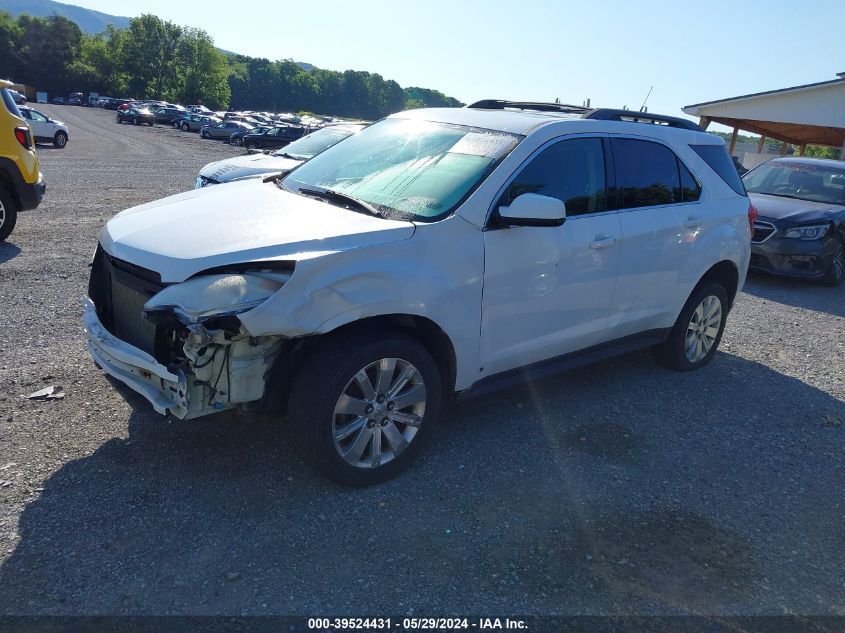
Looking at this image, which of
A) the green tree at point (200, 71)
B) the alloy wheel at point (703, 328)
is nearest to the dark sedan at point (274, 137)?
the alloy wheel at point (703, 328)

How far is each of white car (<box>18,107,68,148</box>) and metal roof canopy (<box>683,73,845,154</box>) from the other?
23.8 metres

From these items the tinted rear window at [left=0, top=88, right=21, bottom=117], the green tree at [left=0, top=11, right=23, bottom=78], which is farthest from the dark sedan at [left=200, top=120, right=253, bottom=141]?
the green tree at [left=0, top=11, right=23, bottom=78]

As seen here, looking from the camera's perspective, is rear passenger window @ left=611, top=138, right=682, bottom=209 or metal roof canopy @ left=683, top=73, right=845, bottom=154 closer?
rear passenger window @ left=611, top=138, right=682, bottom=209

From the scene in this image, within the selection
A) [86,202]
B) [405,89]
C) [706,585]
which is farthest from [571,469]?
[405,89]

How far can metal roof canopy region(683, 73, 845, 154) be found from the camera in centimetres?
2064

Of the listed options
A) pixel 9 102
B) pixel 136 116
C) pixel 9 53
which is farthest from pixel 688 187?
pixel 9 53

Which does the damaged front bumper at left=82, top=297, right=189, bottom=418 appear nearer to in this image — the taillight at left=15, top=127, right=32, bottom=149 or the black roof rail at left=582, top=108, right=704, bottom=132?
the black roof rail at left=582, top=108, right=704, bottom=132

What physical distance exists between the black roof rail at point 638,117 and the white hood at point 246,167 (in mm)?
5904

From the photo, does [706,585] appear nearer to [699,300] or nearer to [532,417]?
[532,417]

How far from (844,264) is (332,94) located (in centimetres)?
16774

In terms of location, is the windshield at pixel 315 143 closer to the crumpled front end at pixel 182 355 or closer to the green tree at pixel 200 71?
the crumpled front end at pixel 182 355

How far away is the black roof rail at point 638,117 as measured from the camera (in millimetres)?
4547

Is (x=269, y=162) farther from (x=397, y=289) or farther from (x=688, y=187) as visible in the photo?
(x=397, y=289)

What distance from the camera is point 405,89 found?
181 m
